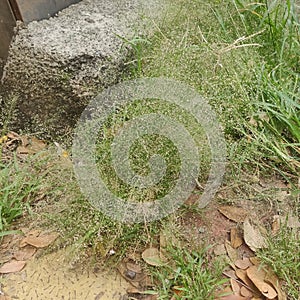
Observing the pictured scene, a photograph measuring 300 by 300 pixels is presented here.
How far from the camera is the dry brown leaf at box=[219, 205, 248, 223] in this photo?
1805 mm

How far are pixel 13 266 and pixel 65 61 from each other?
93cm

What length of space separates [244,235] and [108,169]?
57cm

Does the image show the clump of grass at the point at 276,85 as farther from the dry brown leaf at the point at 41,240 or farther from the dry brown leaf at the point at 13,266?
the dry brown leaf at the point at 13,266

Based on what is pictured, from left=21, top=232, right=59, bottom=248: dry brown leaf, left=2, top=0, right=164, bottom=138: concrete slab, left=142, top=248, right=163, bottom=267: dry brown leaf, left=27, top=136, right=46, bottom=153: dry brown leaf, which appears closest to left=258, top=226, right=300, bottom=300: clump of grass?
left=142, top=248, right=163, bottom=267: dry brown leaf

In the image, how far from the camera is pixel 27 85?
226 centimetres

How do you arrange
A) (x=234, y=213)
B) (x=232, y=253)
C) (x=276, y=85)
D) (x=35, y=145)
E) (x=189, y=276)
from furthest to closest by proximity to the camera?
(x=35, y=145), (x=276, y=85), (x=234, y=213), (x=232, y=253), (x=189, y=276)

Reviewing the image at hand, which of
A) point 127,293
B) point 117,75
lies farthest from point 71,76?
point 127,293

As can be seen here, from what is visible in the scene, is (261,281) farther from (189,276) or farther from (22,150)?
(22,150)

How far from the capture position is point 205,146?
183cm

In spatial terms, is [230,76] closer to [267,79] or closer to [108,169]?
[267,79]

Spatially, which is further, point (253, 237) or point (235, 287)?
point (253, 237)

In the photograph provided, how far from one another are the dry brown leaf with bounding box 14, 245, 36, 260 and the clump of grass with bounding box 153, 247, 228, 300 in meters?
0.49

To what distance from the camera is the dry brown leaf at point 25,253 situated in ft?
5.79

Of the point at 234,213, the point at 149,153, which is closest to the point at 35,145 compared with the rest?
the point at 149,153
